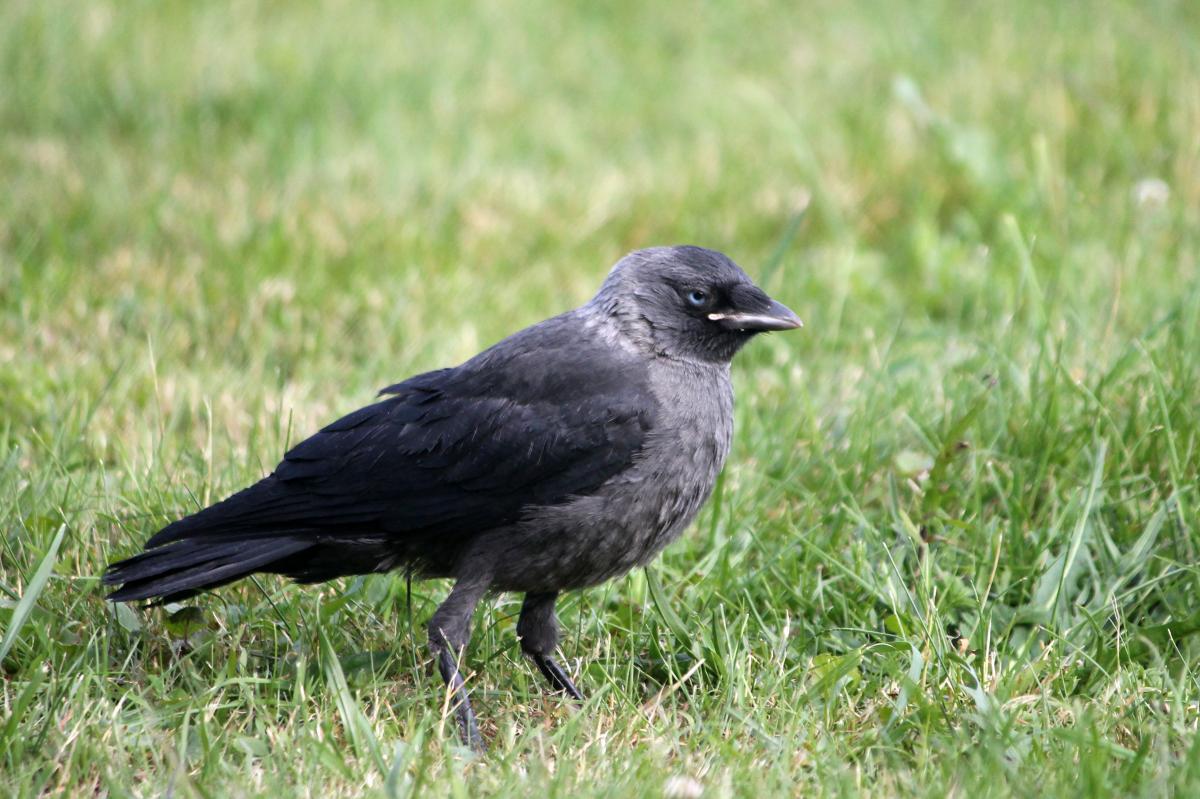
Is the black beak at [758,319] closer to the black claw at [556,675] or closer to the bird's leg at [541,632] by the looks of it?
the bird's leg at [541,632]

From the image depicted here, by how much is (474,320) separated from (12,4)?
14.5 feet

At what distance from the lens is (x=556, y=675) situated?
3.43 meters

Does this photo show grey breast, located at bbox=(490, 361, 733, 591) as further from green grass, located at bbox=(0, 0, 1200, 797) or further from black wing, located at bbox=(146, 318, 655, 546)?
green grass, located at bbox=(0, 0, 1200, 797)

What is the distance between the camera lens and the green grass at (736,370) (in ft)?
9.74

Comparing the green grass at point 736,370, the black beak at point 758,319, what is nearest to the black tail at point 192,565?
the green grass at point 736,370

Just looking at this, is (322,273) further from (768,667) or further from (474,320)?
(768,667)

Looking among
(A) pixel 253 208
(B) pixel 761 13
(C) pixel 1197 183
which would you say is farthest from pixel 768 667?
(B) pixel 761 13

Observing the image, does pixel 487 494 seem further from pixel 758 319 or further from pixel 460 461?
pixel 758 319

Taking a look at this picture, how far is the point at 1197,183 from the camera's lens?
629 cm

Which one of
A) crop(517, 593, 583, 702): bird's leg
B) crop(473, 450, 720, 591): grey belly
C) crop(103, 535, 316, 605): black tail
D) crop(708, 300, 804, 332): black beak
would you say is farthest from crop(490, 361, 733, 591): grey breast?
crop(103, 535, 316, 605): black tail

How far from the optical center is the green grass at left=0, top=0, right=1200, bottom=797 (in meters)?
2.97

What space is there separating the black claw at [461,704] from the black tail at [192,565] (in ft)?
1.40

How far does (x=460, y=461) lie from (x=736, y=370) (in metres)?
2.11

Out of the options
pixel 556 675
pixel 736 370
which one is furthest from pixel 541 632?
pixel 736 370
